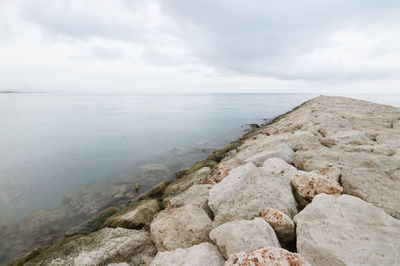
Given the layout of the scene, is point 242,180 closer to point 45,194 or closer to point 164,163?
point 164,163

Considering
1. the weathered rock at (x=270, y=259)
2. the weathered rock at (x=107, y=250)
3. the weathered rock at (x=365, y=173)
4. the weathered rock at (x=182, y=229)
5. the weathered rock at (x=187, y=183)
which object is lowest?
the weathered rock at (x=187, y=183)

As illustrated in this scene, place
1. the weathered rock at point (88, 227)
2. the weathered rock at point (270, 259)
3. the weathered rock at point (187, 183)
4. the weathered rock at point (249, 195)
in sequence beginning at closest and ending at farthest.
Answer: the weathered rock at point (270, 259), the weathered rock at point (249, 195), the weathered rock at point (88, 227), the weathered rock at point (187, 183)

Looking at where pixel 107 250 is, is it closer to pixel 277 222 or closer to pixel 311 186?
pixel 277 222

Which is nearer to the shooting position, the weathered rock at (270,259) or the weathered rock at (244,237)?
the weathered rock at (270,259)

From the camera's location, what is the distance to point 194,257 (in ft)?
10.1

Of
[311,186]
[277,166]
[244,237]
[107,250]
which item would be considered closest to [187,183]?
[277,166]

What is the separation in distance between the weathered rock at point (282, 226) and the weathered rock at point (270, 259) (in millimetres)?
863

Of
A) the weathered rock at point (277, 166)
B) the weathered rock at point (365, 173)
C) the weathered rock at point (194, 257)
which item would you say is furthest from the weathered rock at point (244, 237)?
the weathered rock at point (365, 173)

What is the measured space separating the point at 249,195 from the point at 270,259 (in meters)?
1.95

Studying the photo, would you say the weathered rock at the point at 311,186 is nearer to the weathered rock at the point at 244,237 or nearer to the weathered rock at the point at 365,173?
the weathered rock at the point at 365,173

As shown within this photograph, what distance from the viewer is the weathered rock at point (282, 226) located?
10.6 ft

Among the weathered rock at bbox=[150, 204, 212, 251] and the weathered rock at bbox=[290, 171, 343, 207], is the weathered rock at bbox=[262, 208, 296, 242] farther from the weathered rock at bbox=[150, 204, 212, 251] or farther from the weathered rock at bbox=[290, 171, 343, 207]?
the weathered rock at bbox=[150, 204, 212, 251]

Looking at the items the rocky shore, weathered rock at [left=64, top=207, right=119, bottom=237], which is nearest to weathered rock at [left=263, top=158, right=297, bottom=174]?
the rocky shore

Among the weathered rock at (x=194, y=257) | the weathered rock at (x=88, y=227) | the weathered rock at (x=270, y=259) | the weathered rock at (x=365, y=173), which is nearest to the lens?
the weathered rock at (x=270, y=259)
